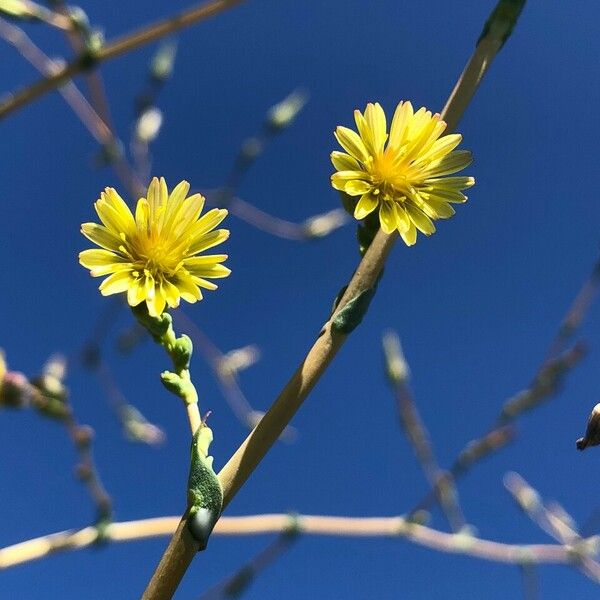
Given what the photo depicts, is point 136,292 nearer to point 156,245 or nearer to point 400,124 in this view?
point 156,245

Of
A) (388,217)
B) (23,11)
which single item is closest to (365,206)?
(388,217)

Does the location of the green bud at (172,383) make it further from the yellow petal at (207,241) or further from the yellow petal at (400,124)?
the yellow petal at (400,124)

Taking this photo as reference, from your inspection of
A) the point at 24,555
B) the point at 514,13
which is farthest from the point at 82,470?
the point at 514,13

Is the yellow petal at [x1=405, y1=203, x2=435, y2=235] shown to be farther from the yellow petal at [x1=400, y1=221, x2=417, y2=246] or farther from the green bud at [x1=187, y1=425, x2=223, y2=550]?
the green bud at [x1=187, y1=425, x2=223, y2=550]

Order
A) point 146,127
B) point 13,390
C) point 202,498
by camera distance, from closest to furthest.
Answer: point 202,498 → point 13,390 → point 146,127

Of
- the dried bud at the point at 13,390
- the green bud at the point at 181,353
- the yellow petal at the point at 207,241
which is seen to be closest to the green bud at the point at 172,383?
the green bud at the point at 181,353

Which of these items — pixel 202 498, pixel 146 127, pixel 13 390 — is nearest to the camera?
pixel 202 498

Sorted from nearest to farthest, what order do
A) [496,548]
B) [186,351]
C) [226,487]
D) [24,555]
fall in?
[226,487] < [186,351] < [24,555] < [496,548]

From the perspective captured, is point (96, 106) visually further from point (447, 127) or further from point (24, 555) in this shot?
point (447, 127)
